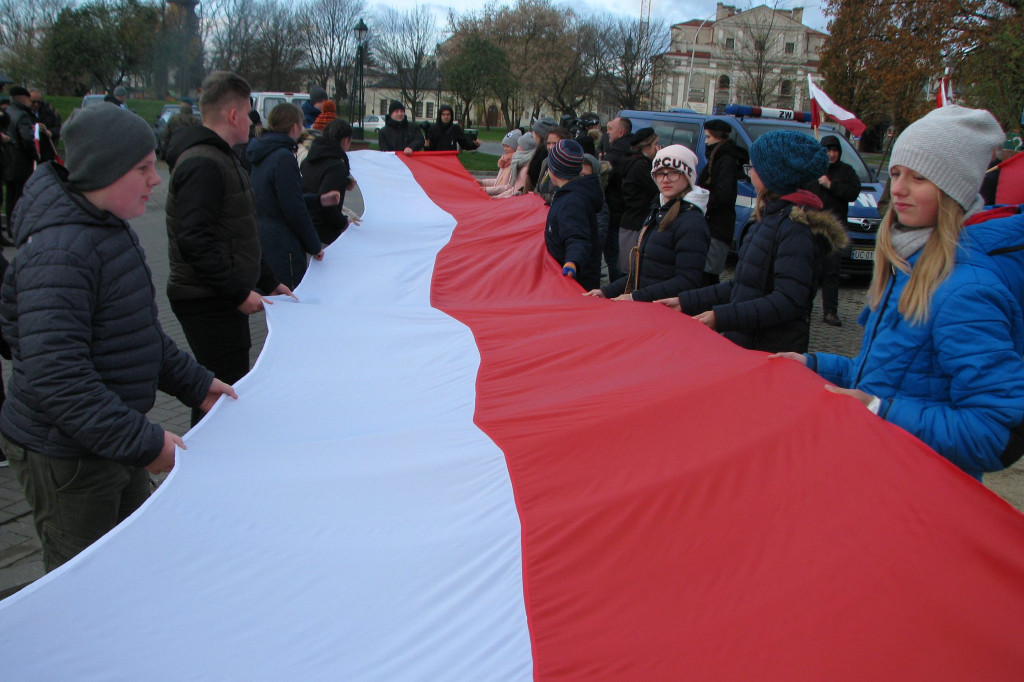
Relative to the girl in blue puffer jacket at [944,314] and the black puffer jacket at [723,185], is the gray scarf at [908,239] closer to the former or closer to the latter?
the girl in blue puffer jacket at [944,314]

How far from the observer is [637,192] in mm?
7828

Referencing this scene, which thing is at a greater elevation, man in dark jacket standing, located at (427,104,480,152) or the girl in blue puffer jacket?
man in dark jacket standing, located at (427,104,480,152)

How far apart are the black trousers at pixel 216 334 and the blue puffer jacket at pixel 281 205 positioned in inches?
58.8

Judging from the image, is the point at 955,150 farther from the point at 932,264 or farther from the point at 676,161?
the point at 676,161

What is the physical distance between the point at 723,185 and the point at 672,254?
3642 mm

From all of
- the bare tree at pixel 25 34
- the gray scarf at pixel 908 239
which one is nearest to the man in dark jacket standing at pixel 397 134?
the gray scarf at pixel 908 239

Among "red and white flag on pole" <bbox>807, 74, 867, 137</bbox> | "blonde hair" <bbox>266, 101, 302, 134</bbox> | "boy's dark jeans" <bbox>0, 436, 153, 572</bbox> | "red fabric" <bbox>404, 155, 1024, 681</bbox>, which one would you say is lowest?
"boy's dark jeans" <bbox>0, 436, 153, 572</bbox>

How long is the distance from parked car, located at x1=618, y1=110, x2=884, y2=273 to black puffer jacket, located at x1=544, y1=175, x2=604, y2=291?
478 cm

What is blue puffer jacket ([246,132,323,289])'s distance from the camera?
18.0 ft

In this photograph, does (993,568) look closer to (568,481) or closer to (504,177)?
(568,481)

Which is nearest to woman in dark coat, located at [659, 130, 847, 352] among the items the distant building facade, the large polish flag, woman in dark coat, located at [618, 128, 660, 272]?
the large polish flag

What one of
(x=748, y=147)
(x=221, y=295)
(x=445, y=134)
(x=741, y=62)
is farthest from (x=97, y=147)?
(x=741, y=62)

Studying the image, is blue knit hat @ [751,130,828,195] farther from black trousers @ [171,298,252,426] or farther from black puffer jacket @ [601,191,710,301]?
black trousers @ [171,298,252,426]

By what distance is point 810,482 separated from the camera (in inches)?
83.6
